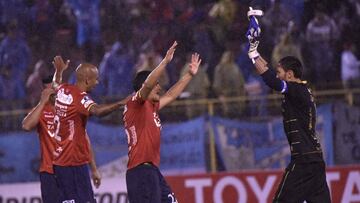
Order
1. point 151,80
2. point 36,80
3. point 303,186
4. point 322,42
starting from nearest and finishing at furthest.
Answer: point 151,80, point 303,186, point 322,42, point 36,80

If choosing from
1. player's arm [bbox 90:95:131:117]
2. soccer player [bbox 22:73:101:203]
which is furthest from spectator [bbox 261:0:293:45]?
player's arm [bbox 90:95:131:117]

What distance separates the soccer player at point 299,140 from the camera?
10.6 metres

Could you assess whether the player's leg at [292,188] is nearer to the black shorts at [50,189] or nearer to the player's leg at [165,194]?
the player's leg at [165,194]

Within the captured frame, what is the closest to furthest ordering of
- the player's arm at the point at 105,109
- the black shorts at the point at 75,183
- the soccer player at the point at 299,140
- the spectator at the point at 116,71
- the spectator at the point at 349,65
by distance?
the player's arm at the point at 105,109
the soccer player at the point at 299,140
the black shorts at the point at 75,183
the spectator at the point at 349,65
the spectator at the point at 116,71

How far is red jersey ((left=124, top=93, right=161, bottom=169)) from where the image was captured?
1061 cm

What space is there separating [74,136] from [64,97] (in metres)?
0.41

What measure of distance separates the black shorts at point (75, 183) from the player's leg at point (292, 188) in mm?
1969

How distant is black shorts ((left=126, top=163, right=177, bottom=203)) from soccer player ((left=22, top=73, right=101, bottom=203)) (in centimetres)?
102

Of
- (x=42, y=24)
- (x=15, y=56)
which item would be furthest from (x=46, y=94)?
(x=42, y=24)

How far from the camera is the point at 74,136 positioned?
11047 millimetres

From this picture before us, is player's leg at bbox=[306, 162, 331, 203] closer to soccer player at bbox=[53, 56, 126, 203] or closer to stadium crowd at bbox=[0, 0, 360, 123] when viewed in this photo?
soccer player at bbox=[53, 56, 126, 203]

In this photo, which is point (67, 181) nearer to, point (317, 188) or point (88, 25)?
point (317, 188)

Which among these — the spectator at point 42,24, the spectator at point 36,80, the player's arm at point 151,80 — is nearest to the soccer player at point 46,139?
the player's arm at point 151,80

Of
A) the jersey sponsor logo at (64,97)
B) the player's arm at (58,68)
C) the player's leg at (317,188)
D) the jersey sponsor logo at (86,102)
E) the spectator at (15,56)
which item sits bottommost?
the player's leg at (317,188)
